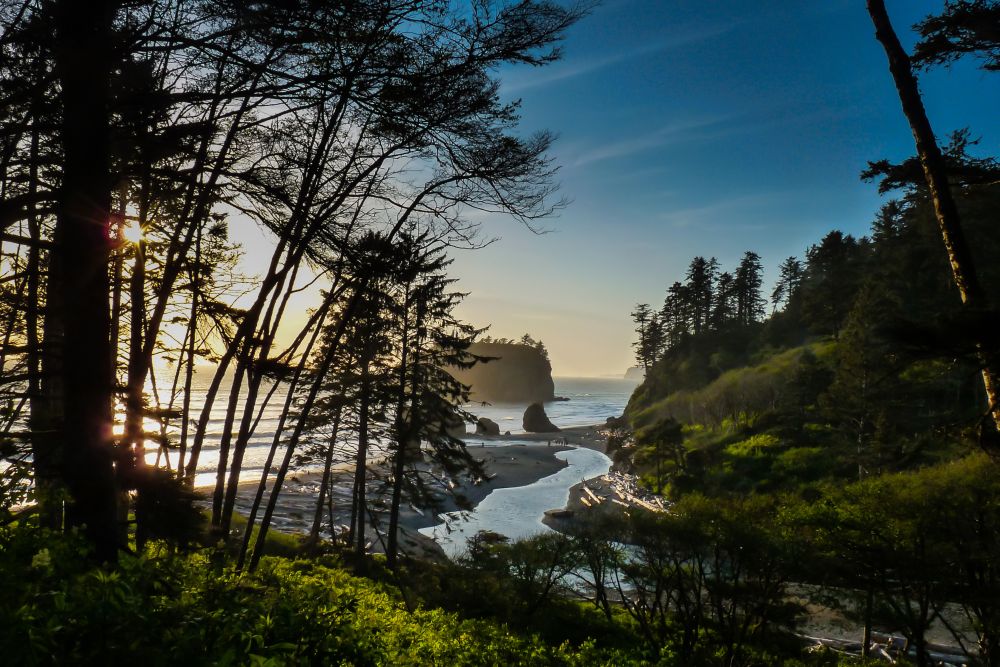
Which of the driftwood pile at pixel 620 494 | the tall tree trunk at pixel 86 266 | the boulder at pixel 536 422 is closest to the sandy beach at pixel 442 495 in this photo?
the boulder at pixel 536 422

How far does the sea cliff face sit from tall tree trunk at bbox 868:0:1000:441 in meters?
151

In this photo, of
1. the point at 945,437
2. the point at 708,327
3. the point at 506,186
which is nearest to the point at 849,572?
the point at 945,437

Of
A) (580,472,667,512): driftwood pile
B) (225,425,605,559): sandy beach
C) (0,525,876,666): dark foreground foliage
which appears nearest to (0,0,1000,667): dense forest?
(0,525,876,666): dark foreground foliage

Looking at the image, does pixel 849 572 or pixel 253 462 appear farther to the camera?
pixel 253 462

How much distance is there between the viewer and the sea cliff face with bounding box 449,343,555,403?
16000 cm

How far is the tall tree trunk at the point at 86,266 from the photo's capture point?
3.72 metres

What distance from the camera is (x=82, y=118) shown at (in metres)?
3.84

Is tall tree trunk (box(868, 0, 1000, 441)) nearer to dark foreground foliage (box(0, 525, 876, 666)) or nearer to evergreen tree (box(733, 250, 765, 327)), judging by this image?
dark foreground foliage (box(0, 525, 876, 666))

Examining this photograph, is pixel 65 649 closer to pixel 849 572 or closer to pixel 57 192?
pixel 57 192

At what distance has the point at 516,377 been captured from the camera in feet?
531

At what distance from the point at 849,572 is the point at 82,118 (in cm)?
1837

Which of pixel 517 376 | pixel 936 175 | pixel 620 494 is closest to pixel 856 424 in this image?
pixel 620 494

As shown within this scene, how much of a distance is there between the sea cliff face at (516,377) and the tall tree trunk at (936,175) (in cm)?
15089

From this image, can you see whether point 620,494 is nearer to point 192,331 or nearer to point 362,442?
point 362,442
